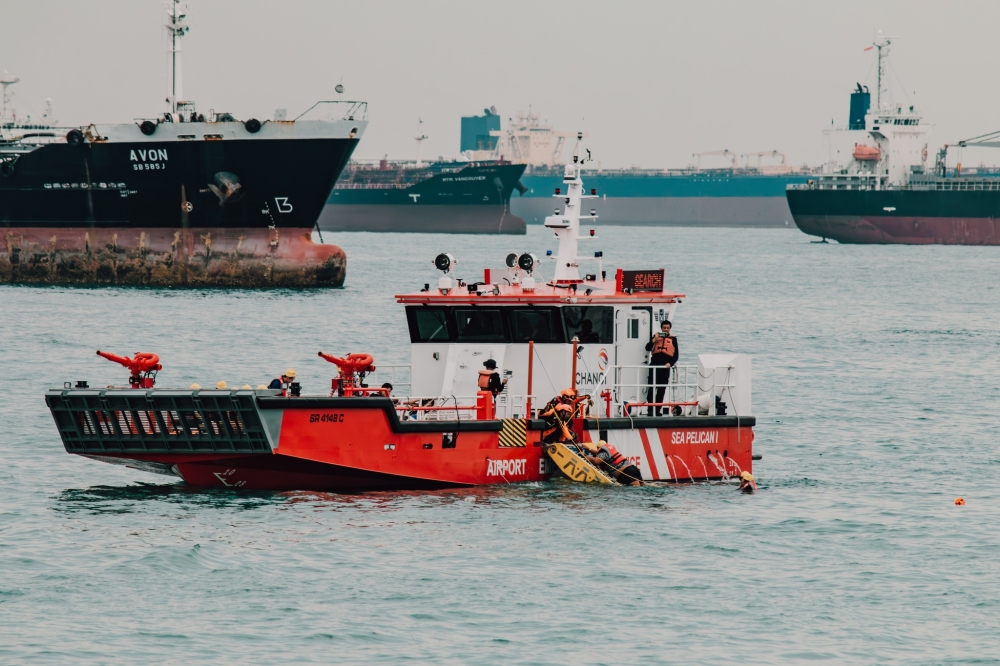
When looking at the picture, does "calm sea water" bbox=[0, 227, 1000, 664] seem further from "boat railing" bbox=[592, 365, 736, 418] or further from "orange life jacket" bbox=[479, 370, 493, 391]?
"orange life jacket" bbox=[479, 370, 493, 391]

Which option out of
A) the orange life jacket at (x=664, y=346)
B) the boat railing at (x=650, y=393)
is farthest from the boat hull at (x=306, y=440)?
the orange life jacket at (x=664, y=346)

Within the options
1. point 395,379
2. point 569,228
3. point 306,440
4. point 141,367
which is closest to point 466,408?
point 306,440

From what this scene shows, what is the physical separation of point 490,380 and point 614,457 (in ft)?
7.42

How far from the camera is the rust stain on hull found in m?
64.9

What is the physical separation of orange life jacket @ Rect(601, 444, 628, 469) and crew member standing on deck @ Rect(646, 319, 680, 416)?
1.09 meters

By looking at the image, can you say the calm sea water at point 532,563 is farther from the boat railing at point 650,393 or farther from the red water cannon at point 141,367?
the red water cannon at point 141,367

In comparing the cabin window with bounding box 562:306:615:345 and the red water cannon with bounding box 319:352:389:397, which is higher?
the cabin window with bounding box 562:306:615:345

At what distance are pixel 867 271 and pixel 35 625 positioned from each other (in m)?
87.9

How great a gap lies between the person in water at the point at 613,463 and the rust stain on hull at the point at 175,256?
45.4m

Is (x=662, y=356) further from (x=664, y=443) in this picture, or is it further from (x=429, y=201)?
(x=429, y=201)

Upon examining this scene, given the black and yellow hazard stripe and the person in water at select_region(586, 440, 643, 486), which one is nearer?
the black and yellow hazard stripe

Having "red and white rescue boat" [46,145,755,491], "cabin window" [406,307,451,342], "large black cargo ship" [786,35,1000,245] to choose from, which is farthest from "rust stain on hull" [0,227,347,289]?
"large black cargo ship" [786,35,1000,245]

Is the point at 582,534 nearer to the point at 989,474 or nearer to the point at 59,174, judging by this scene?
the point at 989,474

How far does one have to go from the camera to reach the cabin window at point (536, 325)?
21828 mm
